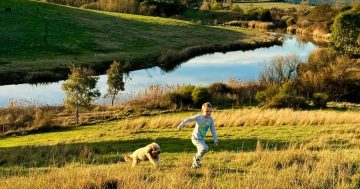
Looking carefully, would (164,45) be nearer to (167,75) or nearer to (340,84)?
(167,75)

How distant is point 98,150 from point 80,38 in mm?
61926

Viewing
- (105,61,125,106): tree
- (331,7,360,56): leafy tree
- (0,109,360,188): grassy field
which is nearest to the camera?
(0,109,360,188): grassy field

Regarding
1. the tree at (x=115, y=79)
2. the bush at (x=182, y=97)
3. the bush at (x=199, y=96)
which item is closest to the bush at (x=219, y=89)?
the bush at (x=199, y=96)

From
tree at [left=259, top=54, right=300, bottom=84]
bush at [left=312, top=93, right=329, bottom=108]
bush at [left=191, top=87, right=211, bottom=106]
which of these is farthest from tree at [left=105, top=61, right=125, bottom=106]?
bush at [left=312, top=93, right=329, bottom=108]

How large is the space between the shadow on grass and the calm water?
20987mm

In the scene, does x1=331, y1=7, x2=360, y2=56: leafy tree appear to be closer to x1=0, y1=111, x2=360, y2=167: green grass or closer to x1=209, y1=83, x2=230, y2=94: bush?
x1=209, y1=83, x2=230, y2=94: bush

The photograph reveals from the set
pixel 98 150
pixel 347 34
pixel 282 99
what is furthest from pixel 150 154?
pixel 347 34

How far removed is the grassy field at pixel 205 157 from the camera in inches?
421

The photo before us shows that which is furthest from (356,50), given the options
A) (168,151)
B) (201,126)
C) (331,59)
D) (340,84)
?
(201,126)

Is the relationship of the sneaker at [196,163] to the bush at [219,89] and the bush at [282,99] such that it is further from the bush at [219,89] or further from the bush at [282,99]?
the bush at [219,89]

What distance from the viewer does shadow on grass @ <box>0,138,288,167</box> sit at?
1836 cm

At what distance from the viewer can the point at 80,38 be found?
262 feet

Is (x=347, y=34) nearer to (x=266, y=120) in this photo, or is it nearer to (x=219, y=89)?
(x=219, y=89)

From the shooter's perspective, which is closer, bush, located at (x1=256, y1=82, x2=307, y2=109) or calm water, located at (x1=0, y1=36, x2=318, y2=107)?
bush, located at (x1=256, y1=82, x2=307, y2=109)
